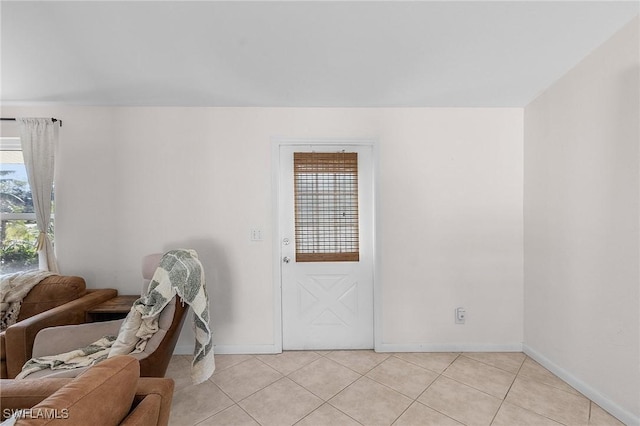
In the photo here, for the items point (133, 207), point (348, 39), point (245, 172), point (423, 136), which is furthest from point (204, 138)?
point (423, 136)

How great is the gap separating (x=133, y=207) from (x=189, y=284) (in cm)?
130

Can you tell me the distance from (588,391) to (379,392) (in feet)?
4.65

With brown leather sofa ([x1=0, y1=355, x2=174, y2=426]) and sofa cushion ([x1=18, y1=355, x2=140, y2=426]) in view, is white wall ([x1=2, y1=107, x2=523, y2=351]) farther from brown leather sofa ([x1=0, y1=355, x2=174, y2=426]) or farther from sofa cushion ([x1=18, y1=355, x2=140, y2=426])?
sofa cushion ([x1=18, y1=355, x2=140, y2=426])

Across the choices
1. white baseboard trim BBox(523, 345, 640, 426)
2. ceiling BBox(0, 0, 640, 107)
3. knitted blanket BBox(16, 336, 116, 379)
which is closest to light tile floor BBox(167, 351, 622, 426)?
white baseboard trim BBox(523, 345, 640, 426)

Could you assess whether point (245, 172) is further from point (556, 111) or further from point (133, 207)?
point (556, 111)

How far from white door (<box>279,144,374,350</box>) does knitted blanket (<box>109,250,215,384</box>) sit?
2.88 ft

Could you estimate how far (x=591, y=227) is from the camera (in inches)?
66.3

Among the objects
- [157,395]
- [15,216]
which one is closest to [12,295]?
[15,216]

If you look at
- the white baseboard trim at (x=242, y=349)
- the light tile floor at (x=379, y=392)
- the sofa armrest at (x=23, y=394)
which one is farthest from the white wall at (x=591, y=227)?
the sofa armrest at (x=23, y=394)

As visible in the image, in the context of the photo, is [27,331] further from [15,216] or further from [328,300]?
[328,300]

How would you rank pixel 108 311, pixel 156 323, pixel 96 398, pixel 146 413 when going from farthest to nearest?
pixel 108 311
pixel 156 323
pixel 146 413
pixel 96 398

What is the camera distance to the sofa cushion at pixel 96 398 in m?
0.62

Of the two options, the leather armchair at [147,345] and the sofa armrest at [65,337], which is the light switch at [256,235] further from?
the sofa armrest at [65,337]

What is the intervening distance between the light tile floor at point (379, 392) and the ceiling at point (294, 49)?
2.33m
